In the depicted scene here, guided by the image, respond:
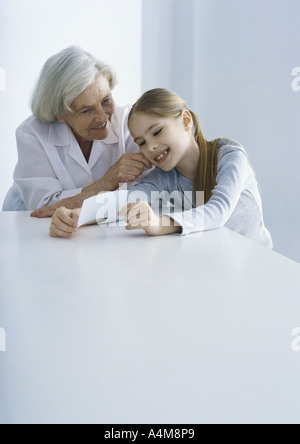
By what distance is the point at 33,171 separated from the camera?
1.64m

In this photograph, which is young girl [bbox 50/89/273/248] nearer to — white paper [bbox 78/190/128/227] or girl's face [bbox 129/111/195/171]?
girl's face [bbox 129/111/195/171]

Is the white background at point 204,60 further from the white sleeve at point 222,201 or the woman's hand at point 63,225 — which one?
the woman's hand at point 63,225

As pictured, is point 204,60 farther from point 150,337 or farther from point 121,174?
point 150,337

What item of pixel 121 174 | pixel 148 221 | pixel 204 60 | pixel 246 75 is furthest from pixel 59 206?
pixel 204 60

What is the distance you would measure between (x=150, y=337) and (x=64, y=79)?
4.04ft

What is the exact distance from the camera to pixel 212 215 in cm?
108

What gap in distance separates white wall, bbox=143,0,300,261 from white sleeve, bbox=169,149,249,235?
60.8 inches

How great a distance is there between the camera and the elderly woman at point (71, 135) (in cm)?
155

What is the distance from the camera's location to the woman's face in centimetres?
158

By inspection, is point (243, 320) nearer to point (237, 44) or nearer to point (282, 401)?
point (282, 401)

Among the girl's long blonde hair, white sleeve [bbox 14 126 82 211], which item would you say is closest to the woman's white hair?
white sleeve [bbox 14 126 82 211]

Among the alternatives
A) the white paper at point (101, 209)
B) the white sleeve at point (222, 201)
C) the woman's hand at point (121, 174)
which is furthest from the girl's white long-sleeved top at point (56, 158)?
the white sleeve at point (222, 201)

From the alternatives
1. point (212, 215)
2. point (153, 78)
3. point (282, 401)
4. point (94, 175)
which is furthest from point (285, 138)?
point (282, 401)

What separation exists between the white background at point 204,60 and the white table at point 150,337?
6.92ft
